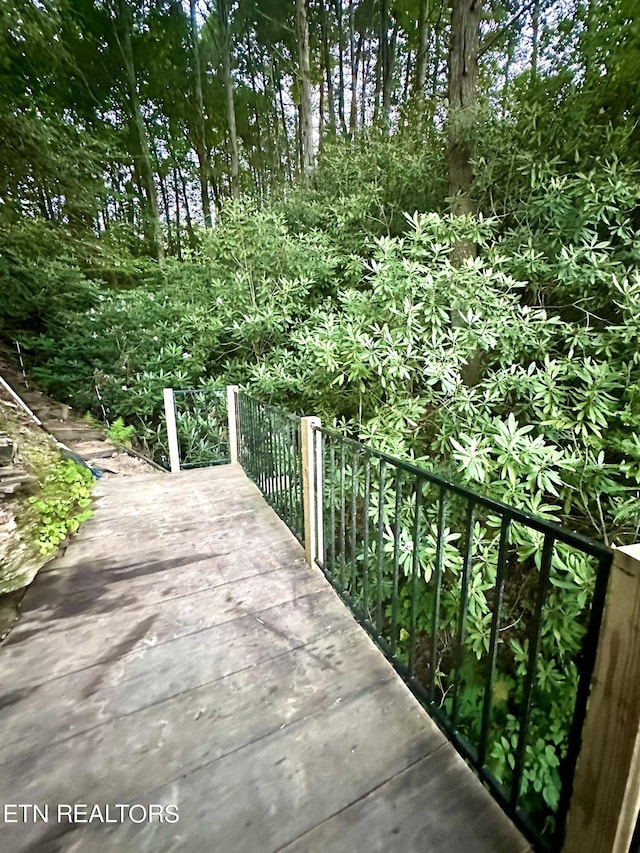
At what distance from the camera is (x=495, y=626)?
3.54 ft

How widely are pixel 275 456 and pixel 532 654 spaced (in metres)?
2.24

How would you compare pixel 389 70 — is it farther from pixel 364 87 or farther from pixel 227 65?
pixel 227 65

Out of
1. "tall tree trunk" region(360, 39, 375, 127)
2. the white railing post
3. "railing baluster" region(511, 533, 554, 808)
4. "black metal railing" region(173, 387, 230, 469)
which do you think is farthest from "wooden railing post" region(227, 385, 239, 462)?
"tall tree trunk" region(360, 39, 375, 127)

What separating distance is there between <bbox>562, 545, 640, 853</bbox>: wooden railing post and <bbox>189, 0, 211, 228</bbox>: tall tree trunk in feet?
29.6

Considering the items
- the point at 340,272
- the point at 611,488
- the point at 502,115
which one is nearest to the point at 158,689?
the point at 611,488

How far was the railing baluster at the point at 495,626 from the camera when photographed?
1.02m

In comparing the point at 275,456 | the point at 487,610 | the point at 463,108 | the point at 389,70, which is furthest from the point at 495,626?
the point at 389,70

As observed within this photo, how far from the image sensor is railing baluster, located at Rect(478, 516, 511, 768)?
3.36 ft

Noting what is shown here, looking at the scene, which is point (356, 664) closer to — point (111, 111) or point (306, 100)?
point (306, 100)

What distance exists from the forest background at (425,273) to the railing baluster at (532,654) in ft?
2.10

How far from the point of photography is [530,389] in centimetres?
266

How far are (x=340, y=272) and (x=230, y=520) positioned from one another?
357 cm

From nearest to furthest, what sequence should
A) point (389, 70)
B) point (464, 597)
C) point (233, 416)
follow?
point (464, 597) < point (233, 416) < point (389, 70)

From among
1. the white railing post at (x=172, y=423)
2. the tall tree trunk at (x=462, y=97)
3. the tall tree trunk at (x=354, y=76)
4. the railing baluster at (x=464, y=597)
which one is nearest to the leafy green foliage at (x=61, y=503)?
the white railing post at (x=172, y=423)
